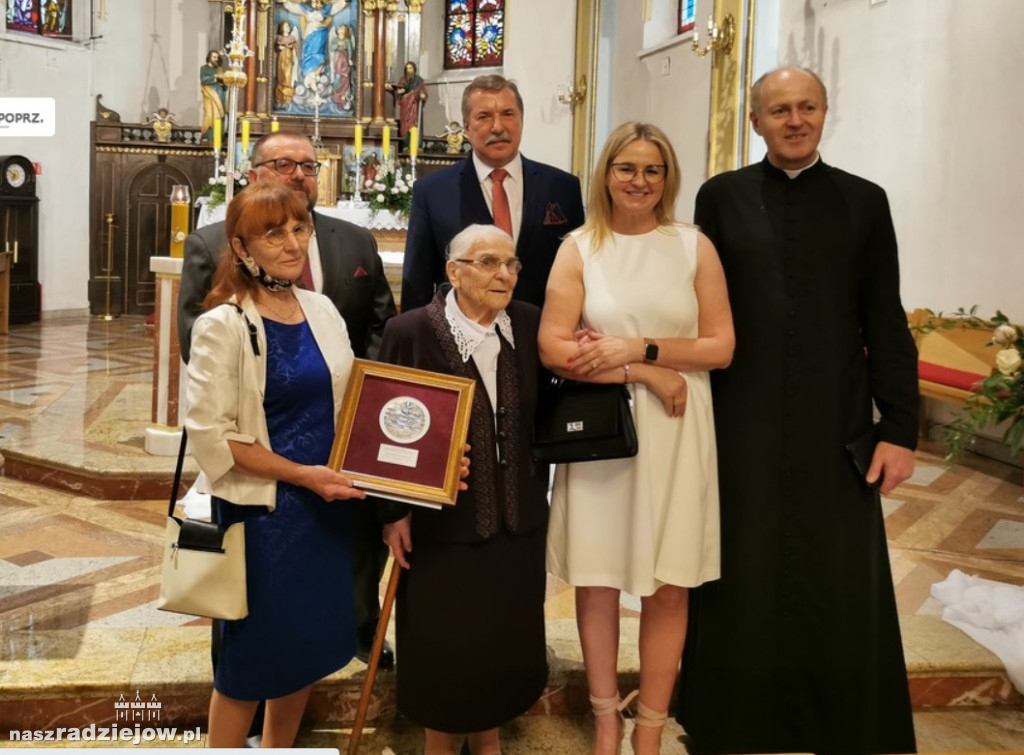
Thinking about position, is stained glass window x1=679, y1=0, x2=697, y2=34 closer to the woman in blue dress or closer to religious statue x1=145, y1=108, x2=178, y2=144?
religious statue x1=145, y1=108, x2=178, y2=144

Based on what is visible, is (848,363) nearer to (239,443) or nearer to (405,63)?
(239,443)

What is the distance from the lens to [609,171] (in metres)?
2.42

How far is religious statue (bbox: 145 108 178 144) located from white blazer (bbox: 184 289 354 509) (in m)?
13.4

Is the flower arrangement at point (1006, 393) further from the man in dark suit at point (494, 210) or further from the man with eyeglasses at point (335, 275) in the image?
the man with eyeglasses at point (335, 275)

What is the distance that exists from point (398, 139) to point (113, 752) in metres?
14.0

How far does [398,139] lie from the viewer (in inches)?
578

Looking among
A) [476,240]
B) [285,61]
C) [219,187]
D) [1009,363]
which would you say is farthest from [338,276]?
[285,61]

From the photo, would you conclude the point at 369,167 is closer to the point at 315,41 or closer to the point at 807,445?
the point at 315,41

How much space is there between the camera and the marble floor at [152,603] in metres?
3.04

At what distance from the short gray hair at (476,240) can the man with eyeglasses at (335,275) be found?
1.85 feet

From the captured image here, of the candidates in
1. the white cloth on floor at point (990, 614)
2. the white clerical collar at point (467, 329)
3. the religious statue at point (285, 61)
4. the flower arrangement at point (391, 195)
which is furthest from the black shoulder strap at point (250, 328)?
the religious statue at point (285, 61)

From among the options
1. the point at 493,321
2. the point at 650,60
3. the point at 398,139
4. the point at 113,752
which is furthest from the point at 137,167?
the point at 113,752

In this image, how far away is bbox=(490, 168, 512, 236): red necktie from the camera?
2.96 m

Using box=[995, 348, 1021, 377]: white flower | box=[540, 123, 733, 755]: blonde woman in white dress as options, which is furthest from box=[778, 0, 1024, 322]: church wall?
box=[540, 123, 733, 755]: blonde woman in white dress
